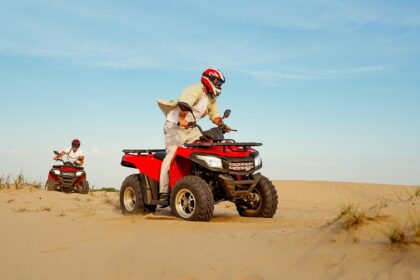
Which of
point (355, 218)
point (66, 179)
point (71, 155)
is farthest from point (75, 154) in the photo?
point (355, 218)

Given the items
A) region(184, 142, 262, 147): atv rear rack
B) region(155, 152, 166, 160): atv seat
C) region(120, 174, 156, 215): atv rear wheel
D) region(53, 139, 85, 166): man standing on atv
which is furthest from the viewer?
region(53, 139, 85, 166): man standing on atv

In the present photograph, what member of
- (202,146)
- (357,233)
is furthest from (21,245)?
(357,233)

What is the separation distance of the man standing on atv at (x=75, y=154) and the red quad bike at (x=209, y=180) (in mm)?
9485

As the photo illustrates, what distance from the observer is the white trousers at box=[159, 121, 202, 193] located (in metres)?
9.32

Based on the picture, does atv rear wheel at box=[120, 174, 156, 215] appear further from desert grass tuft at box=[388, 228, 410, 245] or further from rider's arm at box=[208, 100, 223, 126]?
desert grass tuft at box=[388, 228, 410, 245]

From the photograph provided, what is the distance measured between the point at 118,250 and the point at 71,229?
224cm

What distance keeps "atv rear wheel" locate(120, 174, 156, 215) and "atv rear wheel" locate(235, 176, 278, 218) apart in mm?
1864

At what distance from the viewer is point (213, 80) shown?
9.34 m

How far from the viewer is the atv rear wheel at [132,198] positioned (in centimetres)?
1010

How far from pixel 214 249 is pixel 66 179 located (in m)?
13.9

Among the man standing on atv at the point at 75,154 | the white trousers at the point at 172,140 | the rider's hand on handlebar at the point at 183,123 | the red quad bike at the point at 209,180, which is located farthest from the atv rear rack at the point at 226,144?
the man standing on atv at the point at 75,154

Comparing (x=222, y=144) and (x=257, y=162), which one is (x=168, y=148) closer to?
(x=222, y=144)

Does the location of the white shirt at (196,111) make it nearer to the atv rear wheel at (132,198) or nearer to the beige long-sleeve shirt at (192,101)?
the beige long-sleeve shirt at (192,101)

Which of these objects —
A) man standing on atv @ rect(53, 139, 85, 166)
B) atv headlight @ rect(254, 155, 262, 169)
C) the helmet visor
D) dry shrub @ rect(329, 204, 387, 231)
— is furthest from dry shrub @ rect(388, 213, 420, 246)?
man standing on atv @ rect(53, 139, 85, 166)
